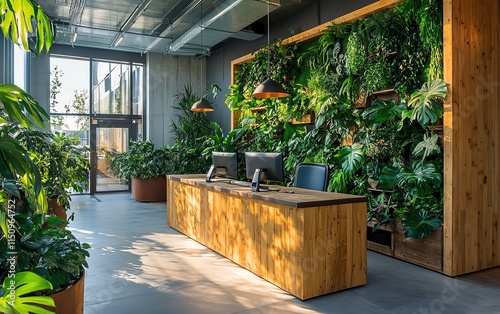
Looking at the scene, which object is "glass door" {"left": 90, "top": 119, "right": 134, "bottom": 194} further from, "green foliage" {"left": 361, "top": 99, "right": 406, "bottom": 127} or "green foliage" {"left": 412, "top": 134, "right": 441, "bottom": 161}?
"green foliage" {"left": 412, "top": 134, "right": 441, "bottom": 161}

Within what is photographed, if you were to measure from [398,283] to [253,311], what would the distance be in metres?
1.57

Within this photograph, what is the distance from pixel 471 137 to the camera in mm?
4125

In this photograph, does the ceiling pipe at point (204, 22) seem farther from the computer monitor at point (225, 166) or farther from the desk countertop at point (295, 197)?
the desk countertop at point (295, 197)

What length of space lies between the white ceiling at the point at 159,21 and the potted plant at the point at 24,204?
4.57 metres

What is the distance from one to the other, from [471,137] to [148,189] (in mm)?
6812

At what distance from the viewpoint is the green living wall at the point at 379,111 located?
423 cm

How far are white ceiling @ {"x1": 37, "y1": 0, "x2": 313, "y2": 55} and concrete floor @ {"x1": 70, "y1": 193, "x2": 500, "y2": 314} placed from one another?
3.73 m

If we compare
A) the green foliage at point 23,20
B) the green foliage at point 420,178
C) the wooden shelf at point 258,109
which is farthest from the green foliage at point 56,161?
the green foliage at point 420,178

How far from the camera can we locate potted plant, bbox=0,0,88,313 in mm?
1271

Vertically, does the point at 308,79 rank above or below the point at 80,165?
above

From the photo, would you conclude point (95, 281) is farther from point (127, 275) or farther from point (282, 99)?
point (282, 99)

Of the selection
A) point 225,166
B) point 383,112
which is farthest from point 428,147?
point 225,166

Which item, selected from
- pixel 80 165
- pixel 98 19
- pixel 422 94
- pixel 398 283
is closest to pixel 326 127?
pixel 422 94

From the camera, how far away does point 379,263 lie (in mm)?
4512
